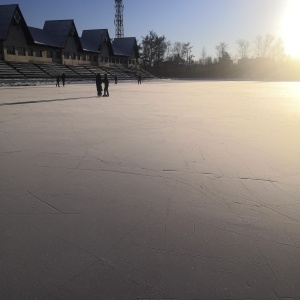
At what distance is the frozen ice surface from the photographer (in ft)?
5.59

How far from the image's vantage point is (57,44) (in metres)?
41.8

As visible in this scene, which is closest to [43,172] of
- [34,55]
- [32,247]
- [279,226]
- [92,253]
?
[32,247]

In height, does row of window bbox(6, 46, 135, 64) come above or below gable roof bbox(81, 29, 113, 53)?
below

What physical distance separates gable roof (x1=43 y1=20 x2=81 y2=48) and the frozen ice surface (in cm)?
4287

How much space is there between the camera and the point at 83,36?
53.1 meters

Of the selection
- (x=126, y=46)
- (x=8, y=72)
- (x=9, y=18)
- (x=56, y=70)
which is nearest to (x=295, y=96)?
(x=8, y=72)

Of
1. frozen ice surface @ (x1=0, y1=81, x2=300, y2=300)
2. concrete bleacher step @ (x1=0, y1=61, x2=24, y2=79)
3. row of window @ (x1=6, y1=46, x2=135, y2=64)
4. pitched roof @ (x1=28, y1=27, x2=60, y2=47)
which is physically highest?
pitched roof @ (x1=28, y1=27, x2=60, y2=47)

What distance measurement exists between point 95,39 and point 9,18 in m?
19.1

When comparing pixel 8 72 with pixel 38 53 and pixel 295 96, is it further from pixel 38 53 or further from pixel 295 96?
pixel 295 96

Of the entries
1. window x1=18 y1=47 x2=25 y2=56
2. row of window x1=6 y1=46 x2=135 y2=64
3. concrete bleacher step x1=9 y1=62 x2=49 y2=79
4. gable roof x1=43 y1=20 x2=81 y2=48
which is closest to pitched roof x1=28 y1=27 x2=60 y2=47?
gable roof x1=43 y1=20 x2=81 y2=48

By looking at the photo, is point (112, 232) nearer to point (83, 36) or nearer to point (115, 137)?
point (115, 137)

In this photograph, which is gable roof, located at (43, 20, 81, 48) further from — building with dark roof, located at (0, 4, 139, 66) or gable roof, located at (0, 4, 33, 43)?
gable roof, located at (0, 4, 33, 43)

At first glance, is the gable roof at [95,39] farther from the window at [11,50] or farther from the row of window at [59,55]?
the window at [11,50]

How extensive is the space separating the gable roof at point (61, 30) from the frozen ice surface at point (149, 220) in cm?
4287
